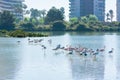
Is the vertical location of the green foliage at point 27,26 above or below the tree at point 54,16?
below

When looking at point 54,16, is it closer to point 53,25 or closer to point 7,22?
point 53,25

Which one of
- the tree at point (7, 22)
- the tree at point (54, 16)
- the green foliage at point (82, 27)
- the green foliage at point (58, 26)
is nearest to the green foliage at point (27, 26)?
the tree at point (7, 22)

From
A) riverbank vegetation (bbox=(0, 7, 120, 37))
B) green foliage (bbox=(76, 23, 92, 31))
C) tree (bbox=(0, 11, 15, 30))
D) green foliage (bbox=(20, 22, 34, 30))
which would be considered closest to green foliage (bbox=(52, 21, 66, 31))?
riverbank vegetation (bbox=(0, 7, 120, 37))

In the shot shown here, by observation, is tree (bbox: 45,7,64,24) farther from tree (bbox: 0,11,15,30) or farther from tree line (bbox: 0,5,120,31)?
tree (bbox: 0,11,15,30)

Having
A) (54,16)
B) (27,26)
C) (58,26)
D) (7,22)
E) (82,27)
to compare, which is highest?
(54,16)

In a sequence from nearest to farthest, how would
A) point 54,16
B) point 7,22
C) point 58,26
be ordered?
point 7,22
point 58,26
point 54,16

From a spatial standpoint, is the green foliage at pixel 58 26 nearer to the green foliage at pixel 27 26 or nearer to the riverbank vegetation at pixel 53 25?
the riverbank vegetation at pixel 53 25

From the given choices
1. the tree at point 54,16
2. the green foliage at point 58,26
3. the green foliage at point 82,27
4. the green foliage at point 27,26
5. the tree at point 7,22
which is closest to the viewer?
the tree at point 7,22

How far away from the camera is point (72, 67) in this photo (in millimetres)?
34625

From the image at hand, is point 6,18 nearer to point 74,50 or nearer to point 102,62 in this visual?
point 74,50

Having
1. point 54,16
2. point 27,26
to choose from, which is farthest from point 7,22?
point 54,16

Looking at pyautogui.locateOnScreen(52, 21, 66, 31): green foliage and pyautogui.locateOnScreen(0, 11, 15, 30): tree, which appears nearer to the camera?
pyautogui.locateOnScreen(0, 11, 15, 30): tree

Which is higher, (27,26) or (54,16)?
(54,16)

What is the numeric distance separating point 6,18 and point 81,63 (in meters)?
105
